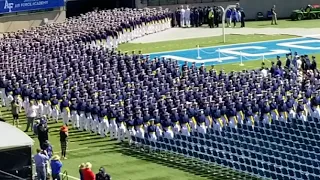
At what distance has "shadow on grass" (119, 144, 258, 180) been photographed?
87.5 feet

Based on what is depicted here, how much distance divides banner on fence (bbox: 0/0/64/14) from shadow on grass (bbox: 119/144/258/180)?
23778 millimetres

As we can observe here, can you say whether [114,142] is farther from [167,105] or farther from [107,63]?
[107,63]

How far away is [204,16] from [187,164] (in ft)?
104

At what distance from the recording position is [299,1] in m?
63.0

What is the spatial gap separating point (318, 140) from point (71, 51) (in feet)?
53.7

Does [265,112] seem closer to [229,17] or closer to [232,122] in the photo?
[232,122]

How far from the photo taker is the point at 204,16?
58.9 m

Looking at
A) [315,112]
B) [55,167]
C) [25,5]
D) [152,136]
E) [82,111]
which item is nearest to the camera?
[55,167]

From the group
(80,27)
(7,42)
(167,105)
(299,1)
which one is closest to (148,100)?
(167,105)

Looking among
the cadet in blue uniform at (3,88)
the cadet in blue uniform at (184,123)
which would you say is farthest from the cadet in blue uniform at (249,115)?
the cadet in blue uniform at (3,88)

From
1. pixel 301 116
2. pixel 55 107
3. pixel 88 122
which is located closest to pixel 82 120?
pixel 88 122

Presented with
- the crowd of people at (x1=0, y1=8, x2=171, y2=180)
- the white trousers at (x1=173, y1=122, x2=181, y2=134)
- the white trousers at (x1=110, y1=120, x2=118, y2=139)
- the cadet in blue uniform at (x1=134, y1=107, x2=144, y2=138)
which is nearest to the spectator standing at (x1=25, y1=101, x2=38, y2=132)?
the crowd of people at (x1=0, y1=8, x2=171, y2=180)

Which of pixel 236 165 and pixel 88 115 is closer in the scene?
pixel 236 165

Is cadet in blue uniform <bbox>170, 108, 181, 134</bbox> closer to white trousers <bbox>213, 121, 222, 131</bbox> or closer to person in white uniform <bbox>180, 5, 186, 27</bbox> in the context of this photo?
white trousers <bbox>213, 121, 222, 131</bbox>
